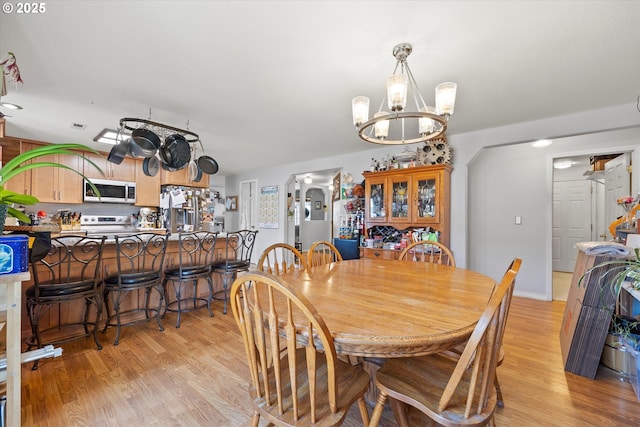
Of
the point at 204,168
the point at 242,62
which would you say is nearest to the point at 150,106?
the point at 204,168

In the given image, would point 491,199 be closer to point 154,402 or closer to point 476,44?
point 476,44

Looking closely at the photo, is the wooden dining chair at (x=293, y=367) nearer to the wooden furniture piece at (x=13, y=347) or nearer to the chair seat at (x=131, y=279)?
the wooden furniture piece at (x=13, y=347)

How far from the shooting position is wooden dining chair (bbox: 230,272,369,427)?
2.90 feet

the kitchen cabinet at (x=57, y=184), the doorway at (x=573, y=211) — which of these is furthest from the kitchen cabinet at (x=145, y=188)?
the doorway at (x=573, y=211)

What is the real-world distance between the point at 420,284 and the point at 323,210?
682 centimetres

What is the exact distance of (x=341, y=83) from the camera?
2.27 meters

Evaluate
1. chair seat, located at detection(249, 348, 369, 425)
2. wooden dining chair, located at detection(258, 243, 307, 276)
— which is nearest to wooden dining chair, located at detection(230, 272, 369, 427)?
chair seat, located at detection(249, 348, 369, 425)

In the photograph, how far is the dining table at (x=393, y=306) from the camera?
3.03 feet

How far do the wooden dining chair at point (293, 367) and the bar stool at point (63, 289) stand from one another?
1883 millimetres

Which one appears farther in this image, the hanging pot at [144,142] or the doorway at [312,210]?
the doorway at [312,210]

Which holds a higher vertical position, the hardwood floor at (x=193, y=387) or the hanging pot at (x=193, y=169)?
the hanging pot at (x=193, y=169)

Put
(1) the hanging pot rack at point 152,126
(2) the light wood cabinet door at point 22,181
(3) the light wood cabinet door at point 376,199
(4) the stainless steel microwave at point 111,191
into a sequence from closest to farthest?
(1) the hanging pot rack at point 152,126, (3) the light wood cabinet door at point 376,199, (2) the light wood cabinet door at point 22,181, (4) the stainless steel microwave at point 111,191

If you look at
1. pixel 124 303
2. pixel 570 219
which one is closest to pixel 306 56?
pixel 124 303

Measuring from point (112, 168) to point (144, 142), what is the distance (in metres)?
2.66
